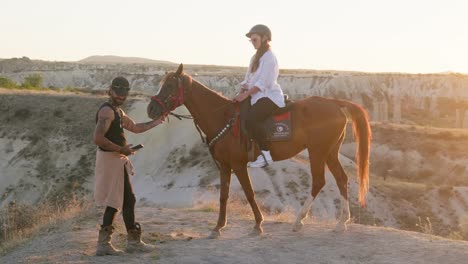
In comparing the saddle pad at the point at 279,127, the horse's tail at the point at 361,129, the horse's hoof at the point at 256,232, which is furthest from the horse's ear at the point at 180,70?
the horse's hoof at the point at 256,232

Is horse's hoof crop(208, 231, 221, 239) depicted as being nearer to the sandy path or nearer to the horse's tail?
the sandy path

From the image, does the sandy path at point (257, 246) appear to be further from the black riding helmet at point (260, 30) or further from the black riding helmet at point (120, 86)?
the black riding helmet at point (260, 30)

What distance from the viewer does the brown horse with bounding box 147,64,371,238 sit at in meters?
9.89

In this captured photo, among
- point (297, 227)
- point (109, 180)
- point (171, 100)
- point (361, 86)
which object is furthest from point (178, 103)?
point (361, 86)

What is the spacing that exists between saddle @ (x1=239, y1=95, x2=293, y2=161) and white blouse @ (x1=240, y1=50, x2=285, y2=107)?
0.19 metres

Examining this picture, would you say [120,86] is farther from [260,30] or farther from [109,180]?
[260,30]

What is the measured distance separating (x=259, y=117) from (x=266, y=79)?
639 mm

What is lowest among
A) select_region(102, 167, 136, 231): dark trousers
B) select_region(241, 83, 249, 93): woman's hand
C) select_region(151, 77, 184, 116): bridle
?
select_region(102, 167, 136, 231): dark trousers

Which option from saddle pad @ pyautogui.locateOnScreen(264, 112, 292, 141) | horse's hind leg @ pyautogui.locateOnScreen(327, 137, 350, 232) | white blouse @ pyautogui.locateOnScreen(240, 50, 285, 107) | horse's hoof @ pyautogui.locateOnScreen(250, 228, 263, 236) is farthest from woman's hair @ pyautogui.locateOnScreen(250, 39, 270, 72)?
horse's hoof @ pyautogui.locateOnScreen(250, 228, 263, 236)

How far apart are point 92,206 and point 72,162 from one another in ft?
87.7

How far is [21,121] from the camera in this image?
44.8 m

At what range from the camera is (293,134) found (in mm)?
10148

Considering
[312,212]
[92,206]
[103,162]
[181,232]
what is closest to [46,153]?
[312,212]

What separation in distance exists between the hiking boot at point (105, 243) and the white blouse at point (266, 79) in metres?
3.23
